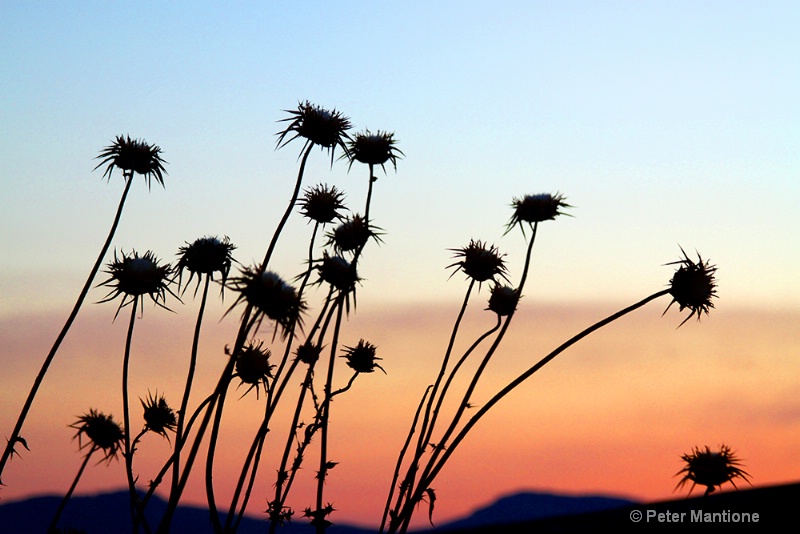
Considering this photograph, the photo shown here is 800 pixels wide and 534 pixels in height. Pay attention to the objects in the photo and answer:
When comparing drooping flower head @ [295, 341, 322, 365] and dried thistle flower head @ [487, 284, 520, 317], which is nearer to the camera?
drooping flower head @ [295, 341, 322, 365]

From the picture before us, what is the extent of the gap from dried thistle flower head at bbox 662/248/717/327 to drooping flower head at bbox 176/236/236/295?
365cm

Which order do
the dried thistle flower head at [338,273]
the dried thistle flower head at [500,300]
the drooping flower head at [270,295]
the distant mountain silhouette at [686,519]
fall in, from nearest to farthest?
the drooping flower head at [270,295]
the distant mountain silhouette at [686,519]
the dried thistle flower head at [338,273]
the dried thistle flower head at [500,300]

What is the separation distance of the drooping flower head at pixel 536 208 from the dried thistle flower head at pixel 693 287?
3.83 ft

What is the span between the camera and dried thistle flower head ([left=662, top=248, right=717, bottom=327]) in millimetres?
7113

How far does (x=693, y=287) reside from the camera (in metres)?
7.11

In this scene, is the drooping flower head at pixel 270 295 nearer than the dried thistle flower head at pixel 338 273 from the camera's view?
Yes

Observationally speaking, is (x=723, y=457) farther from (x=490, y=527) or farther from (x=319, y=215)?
(x=319, y=215)

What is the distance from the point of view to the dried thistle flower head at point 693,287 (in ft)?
23.3

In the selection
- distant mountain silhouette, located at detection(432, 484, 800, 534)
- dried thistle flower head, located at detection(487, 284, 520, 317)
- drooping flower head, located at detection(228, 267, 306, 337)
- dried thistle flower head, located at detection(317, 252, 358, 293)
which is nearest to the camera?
drooping flower head, located at detection(228, 267, 306, 337)

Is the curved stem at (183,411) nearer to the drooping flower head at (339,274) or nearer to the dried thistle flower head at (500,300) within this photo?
the drooping flower head at (339,274)

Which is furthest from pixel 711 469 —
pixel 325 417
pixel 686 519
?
pixel 325 417

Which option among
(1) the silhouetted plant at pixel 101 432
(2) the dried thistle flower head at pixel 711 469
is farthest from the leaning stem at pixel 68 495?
(2) the dried thistle flower head at pixel 711 469

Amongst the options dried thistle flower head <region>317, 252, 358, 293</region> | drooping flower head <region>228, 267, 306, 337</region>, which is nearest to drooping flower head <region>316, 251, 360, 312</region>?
dried thistle flower head <region>317, 252, 358, 293</region>

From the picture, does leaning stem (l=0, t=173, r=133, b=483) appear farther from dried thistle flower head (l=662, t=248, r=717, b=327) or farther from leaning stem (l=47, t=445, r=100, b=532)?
dried thistle flower head (l=662, t=248, r=717, b=327)
